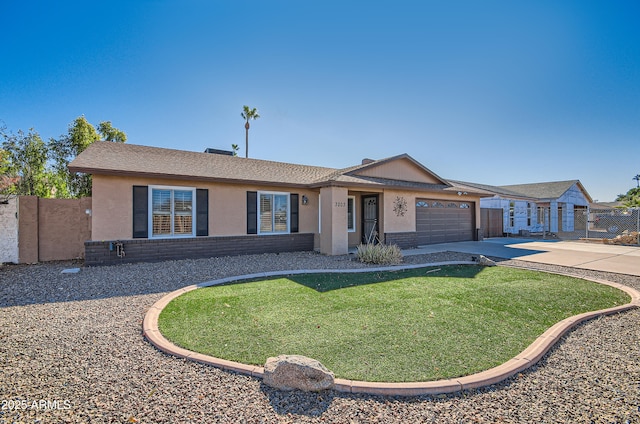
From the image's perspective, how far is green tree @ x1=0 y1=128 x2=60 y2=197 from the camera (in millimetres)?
13648

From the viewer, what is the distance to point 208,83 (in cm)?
1262

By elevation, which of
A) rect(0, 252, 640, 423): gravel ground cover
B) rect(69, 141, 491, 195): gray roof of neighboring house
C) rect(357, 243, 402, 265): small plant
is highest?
rect(69, 141, 491, 195): gray roof of neighboring house

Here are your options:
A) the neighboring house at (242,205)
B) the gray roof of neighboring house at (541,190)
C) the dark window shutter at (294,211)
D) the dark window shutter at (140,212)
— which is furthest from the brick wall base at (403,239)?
the gray roof of neighboring house at (541,190)

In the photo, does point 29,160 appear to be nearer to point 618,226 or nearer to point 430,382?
point 430,382

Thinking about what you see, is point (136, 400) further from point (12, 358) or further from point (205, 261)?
point (205, 261)

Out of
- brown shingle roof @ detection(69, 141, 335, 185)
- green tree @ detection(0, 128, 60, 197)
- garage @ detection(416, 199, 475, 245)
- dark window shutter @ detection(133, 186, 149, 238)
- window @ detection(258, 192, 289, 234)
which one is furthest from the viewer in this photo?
garage @ detection(416, 199, 475, 245)

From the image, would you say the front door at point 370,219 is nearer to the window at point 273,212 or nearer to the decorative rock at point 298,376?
the window at point 273,212

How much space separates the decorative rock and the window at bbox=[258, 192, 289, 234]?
8.94 metres

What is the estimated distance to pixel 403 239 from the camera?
44.4ft

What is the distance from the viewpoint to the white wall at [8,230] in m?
9.28

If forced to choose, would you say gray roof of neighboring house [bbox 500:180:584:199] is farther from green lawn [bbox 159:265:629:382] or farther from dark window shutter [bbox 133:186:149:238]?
dark window shutter [bbox 133:186:149:238]

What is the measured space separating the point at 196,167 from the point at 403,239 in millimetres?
9309

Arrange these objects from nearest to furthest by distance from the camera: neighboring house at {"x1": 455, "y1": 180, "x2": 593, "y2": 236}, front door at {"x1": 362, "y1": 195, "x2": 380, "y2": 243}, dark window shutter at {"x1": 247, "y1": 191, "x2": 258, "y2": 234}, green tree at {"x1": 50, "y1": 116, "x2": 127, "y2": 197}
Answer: dark window shutter at {"x1": 247, "y1": 191, "x2": 258, "y2": 234} < front door at {"x1": 362, "y1": 195, "x2": 380, "y2": 243} < green tree at {"x1": 50, "y1": 116, "x2": 127, "y2": 197} < neighboring house at {"x1": 455, "y1": 180, "x2": 593, "y2": 236}

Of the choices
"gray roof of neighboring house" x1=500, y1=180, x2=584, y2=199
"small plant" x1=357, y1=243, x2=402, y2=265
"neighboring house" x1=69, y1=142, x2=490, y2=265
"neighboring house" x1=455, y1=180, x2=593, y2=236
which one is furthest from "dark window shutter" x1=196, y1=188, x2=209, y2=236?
"gray roof of neighboring house" x1=500, y1=180, x2=584, y2=199
